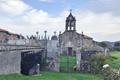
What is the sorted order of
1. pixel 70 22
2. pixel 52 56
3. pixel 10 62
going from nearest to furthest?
pixel 10 62 < pixel 52 56 < pixel 70 22

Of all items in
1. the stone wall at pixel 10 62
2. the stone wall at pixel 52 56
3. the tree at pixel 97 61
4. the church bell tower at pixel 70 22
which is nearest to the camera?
Result: the stone wall at pixel 10 62

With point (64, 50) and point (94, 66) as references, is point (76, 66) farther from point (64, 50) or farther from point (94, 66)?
point (64, 50)

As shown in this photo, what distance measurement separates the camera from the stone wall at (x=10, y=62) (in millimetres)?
33906

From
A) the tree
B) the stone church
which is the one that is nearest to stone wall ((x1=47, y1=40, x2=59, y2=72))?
the tree

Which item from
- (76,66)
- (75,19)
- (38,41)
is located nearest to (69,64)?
(76,66)

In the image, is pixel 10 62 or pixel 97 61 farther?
pixel 97 61

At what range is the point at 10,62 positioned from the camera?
1410 inches

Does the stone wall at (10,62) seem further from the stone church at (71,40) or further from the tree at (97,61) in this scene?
the stone church at (71,40)

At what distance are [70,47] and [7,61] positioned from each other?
122ft

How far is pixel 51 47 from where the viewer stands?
56.4m

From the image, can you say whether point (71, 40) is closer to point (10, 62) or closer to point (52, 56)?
point (52, 56)

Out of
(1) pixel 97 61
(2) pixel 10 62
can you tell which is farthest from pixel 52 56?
(2) pixel 10 62

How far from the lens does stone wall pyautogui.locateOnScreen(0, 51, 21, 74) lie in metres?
33.9

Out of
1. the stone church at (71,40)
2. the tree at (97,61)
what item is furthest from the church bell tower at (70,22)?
the tree at (97,61)
